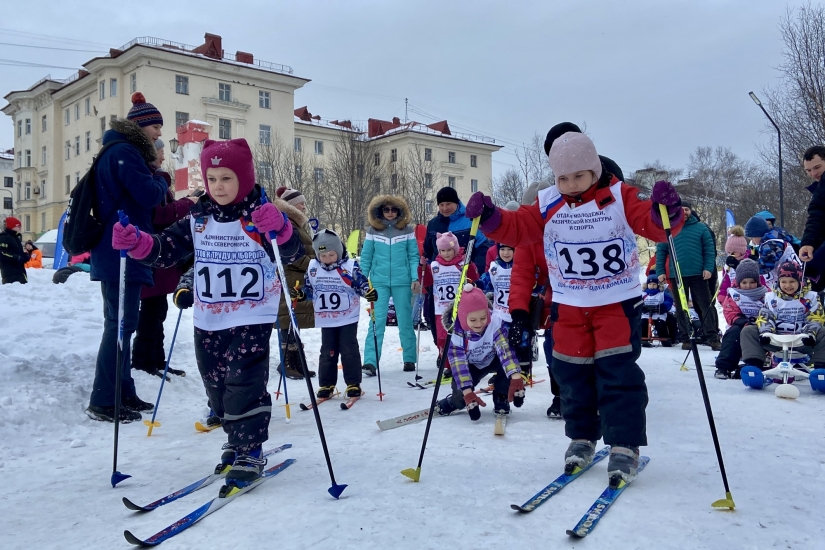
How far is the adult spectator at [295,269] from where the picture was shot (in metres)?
6.93

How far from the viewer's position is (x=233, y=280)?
365 centimetres

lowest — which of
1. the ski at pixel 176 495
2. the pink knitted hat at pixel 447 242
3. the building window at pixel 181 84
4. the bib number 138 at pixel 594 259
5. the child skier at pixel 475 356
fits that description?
the ski at pixel 176 495

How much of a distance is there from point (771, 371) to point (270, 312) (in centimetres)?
511

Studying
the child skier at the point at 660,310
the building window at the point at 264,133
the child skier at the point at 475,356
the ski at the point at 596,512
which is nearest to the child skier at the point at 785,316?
the child skier at the point at 475,356

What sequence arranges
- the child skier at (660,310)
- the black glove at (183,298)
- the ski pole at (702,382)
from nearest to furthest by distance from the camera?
the ski pole at (702,382), the black glove at (183,298), the child skier at (660,310)

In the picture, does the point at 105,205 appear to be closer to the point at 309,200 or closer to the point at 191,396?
the point at 191,396

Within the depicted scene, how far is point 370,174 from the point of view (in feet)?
85.5

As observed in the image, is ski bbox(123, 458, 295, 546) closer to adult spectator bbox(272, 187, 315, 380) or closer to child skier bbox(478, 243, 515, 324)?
adult spectator bbox(272, 187, 315, 380)

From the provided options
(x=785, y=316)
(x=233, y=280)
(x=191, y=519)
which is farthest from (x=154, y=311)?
(x=785, y=316)

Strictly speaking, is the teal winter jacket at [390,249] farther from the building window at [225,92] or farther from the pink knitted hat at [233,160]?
Result: the building window at [225,92]

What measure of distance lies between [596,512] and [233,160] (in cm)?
267

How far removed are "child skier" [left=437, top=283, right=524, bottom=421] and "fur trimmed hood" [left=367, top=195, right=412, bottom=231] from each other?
3105mm

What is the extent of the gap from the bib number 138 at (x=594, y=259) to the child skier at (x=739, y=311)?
14.1ft

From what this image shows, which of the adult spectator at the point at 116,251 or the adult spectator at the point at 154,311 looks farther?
the adult spectator at the point at 154,311
